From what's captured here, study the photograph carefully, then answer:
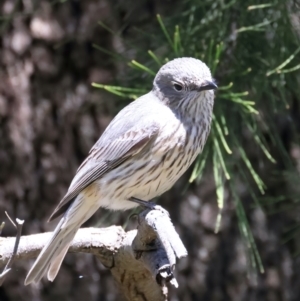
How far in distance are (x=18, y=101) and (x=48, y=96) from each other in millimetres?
164

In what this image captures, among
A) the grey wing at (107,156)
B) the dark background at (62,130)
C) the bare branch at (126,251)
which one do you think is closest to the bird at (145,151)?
the grey wing at (107,156)

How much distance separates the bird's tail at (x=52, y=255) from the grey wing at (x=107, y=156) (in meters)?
0.08

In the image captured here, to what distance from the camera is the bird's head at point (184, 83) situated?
3.08 meters

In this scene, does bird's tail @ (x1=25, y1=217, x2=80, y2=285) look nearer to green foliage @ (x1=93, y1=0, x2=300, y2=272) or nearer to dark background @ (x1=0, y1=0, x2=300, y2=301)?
green foliage @ (x1=93, y1=0, x2=300, y2=272)

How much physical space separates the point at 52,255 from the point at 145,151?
0.55m

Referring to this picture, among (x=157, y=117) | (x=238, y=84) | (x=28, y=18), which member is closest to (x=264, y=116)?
(x=238, y=84)

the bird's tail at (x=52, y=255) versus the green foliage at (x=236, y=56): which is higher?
the green foliage at (x=236, y=56)

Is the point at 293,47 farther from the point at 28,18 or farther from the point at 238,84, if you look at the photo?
the point at 28,18

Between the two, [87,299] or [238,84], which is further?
[87,299]

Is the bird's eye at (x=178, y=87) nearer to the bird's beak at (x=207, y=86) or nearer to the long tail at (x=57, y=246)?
the bird's beak at (x=207, y=86)

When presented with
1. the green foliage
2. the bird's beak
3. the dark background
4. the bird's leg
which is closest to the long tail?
the bird's leg

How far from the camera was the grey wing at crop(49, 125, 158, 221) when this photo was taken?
10.4ft

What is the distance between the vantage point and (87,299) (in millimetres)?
4375

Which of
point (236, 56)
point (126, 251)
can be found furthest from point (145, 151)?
point (236, 56)
